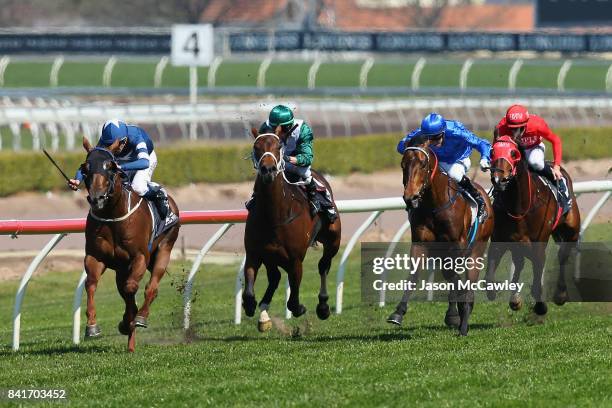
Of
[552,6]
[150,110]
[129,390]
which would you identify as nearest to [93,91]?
[150,110]

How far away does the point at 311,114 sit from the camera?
103ft

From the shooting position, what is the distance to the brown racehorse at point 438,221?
9.33 meters

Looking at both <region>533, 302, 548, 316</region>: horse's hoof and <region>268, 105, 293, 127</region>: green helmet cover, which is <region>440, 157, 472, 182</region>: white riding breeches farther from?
<region>268, 105, 293, 127</region>: green helmet cover

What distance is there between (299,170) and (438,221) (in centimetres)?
105

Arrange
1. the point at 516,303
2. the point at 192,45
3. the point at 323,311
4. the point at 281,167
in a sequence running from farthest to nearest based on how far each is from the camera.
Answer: the point at 192,45 < the point at 516,303 < the point at 323,311 < the point at 281,167

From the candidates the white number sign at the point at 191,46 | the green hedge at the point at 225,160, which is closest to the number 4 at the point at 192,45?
the white number sign at the point at 191,46

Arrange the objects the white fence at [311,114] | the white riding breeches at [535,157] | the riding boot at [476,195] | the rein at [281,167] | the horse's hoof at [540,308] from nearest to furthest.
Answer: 1. the rein at [281,167]
2. the riding boot at [476,195]
3. the horse's hoof at [540,308]
4. the white riding breeches at [535,157]
5. the white fence at [311,114]

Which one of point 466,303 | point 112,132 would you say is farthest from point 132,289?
point 466,303

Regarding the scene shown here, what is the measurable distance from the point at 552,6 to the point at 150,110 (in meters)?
16.9

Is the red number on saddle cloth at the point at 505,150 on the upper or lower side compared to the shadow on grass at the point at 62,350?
upper

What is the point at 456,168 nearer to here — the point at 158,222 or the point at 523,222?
the point at 523,222

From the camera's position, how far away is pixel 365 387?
7.08m

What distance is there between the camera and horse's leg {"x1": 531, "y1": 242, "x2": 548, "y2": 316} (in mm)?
10500

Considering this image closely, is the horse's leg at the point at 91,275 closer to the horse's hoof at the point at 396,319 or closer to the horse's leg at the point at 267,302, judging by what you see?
the horse's leg at the point at 267,302
